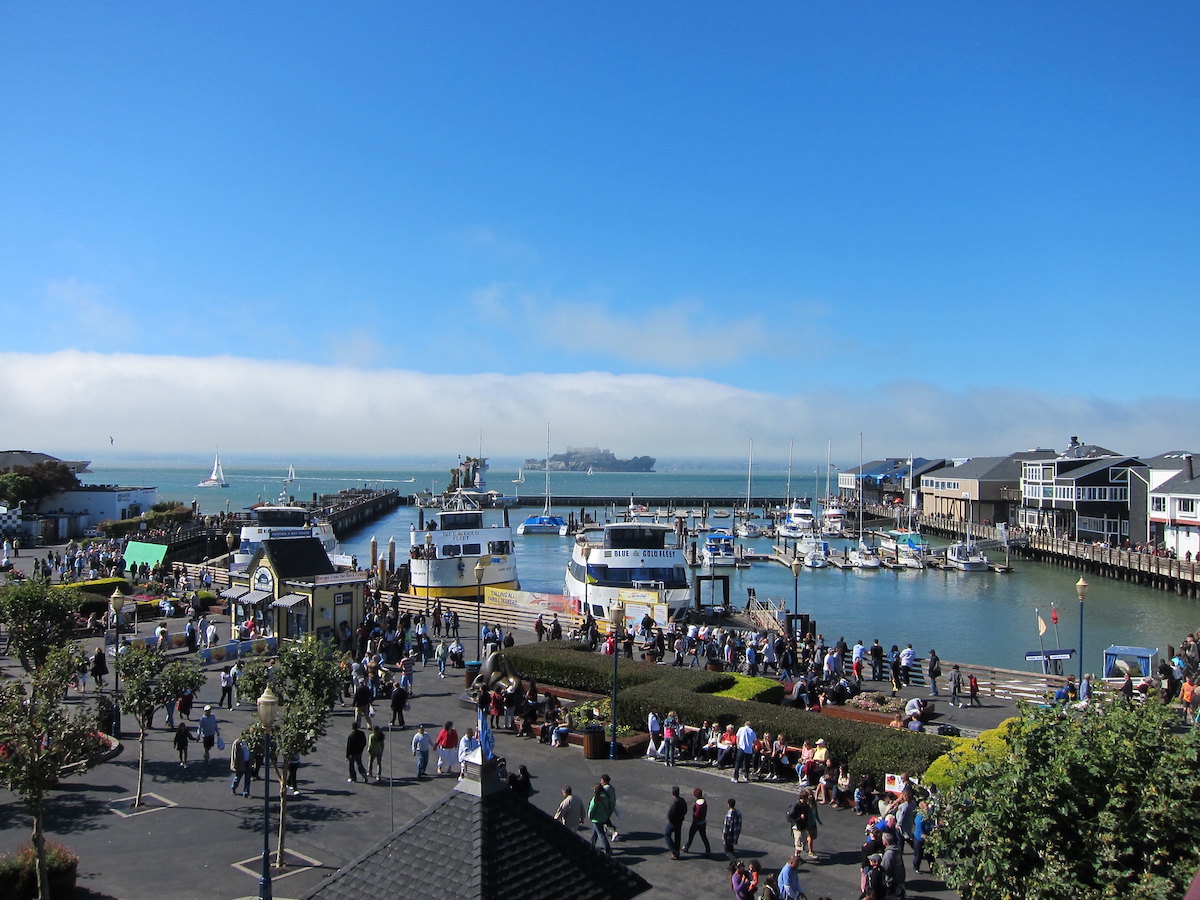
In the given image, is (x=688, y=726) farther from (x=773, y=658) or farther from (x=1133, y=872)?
(x=1133, y=872)

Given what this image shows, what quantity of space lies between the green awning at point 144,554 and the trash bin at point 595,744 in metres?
31.5

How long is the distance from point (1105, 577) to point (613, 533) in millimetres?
42518

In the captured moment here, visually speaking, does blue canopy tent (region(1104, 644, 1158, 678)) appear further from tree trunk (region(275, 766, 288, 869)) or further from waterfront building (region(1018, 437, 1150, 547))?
waterfront building (region(1018, 437, 1150, 547))

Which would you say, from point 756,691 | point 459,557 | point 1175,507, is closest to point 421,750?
point 756,691

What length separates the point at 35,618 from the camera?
20.8m

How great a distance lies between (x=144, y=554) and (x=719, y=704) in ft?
112

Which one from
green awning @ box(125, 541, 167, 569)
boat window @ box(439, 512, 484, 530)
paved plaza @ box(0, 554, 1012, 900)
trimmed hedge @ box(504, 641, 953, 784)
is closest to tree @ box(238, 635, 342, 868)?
paved plaza @ box(0, 554, 1012, 900)

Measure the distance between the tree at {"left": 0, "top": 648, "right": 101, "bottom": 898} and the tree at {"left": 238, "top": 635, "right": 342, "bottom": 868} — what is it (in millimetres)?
2212

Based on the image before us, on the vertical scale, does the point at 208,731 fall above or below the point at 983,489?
below

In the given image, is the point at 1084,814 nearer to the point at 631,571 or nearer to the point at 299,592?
the point at 299,592

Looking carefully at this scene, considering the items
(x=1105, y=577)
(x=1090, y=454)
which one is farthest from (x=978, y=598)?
(x=1090, y=454)

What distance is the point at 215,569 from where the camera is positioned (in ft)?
133

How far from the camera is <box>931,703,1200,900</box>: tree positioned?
8562 mm

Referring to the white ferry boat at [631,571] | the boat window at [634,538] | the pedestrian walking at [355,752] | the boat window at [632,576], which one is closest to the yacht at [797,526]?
the boat window at [634,538]
